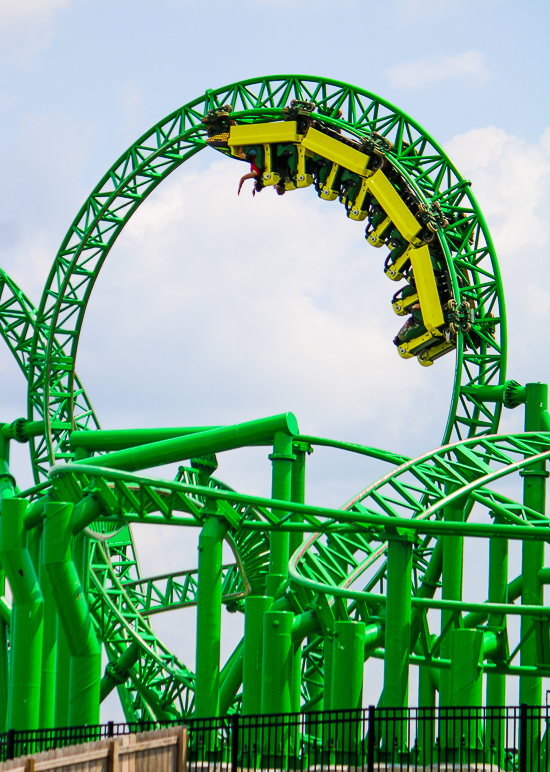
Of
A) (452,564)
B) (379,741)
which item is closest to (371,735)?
(379,741)

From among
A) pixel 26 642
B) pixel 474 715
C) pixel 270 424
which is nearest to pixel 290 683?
pixel 474 715

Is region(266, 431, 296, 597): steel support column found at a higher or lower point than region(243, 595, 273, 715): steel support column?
higher

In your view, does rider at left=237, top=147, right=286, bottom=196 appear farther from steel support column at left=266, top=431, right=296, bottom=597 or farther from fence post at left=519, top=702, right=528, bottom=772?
fence post at left=519, top=702, right=528, bottom=772

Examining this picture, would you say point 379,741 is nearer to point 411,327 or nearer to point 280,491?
point 280,491

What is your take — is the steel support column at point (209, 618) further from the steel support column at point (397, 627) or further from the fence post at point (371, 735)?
the fence post at point (371, 735)

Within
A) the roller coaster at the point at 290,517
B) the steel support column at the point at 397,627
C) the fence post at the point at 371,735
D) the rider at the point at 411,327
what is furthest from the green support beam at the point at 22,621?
the rider at the point at 411,327

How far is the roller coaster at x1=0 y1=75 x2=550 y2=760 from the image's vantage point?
1636 centimetres

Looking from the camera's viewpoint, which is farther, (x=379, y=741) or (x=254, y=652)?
(x=254, y=652)

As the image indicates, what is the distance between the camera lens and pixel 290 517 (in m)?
17.8

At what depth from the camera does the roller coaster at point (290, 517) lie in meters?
16.4

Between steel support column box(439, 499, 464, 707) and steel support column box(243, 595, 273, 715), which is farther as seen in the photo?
steel support column box(439, 499, 464, 707)

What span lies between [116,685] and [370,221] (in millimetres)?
10718

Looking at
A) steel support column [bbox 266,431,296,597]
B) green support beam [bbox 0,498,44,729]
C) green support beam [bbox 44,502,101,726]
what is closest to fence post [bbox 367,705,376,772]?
steel support column [bbox 266,431,296,597]

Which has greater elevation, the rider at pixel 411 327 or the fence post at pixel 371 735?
the rider at pixel 411 327
